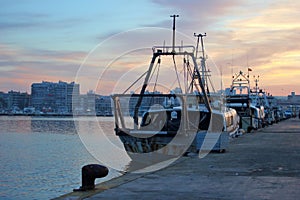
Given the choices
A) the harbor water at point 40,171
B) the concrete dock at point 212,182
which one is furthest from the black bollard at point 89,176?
the harbor water at point 40,171

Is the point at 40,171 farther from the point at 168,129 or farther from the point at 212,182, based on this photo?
the point at 212,182

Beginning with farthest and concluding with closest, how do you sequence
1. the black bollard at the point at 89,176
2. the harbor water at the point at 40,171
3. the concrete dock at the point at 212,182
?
the harbor water at the point at 40,171 → the black bollard at the point at 89,176 → the concrete dock at the point at 212,182

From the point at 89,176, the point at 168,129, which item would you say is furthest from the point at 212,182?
the point at 168,129

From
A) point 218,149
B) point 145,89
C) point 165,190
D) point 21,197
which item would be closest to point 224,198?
point 165,190

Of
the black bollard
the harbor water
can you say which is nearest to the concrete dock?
Answer: the black bollard

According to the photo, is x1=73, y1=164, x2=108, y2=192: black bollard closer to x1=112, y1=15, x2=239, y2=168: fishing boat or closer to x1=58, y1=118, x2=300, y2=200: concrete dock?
x1=58, y1=118, x2=300, y2=200: concrete dock

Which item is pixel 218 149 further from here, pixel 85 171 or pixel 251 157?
pixel 85 171

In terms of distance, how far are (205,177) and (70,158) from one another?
20.4 meters

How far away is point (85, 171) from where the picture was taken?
14.6 metres

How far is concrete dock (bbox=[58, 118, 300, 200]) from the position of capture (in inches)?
525

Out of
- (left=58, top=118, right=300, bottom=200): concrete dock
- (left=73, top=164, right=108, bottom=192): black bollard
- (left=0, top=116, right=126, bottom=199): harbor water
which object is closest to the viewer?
(left=58, top=118, right=300, bottom=200): concrete dock

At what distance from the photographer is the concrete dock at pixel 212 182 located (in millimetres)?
13336

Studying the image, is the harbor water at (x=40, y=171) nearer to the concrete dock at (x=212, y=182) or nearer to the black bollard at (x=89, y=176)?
the concrete dock at (x=212, y=182)

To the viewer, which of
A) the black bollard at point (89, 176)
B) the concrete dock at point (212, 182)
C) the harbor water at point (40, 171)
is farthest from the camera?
the harbor water at point (40, 171)
